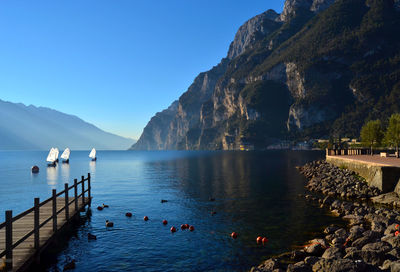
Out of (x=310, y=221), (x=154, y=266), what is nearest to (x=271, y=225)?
(x=310, y=221)

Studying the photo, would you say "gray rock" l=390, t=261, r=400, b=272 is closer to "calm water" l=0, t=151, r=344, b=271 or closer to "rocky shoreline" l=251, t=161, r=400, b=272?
"rocky shoreline" l=251, t=161, r=400, b=272

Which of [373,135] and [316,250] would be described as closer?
[316,250]

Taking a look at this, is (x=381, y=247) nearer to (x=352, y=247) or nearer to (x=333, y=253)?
(x=352, y=247)

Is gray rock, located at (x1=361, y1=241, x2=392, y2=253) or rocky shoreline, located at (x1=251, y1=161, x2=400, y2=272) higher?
gray rock, located at (x1=361, y1=241, x2=392, y2=253)

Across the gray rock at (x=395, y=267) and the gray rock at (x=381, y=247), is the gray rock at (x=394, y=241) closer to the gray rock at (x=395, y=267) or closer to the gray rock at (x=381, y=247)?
the gray rock at (x=381, y=247)

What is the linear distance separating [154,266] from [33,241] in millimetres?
7140

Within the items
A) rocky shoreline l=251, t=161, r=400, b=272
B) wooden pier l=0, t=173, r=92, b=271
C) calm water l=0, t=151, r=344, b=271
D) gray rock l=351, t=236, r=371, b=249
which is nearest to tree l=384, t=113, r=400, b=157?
calm water l=0, t=151, r=344, b=271

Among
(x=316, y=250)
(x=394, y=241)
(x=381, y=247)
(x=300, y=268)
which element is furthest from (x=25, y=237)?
(x=394, y=241)

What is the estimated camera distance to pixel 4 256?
14.3 meters

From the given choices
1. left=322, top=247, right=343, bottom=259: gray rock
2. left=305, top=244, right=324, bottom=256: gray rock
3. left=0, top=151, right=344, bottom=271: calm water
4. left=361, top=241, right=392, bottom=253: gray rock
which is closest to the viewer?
left=361, top=241, right=392, bottom=253: gray rock

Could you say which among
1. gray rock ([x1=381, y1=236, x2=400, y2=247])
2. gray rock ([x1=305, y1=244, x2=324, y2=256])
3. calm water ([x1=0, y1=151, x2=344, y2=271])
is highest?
gray rock ([x1=381, y1=236, x2=400, y2=247])

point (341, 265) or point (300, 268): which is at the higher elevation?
point (341, 265)

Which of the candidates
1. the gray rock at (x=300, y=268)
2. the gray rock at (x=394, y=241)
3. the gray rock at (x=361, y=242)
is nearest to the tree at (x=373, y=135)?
the gray rock at (x=361, y=242)

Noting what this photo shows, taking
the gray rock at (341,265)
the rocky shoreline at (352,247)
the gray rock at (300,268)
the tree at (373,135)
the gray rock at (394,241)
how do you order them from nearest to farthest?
1. the gray rock at (341,265)
2. the rocky shoreline at (352,247)
3. the gray rock at (300,268)
4. the gray rock at (394,241)
5. the tree at (373,135)
